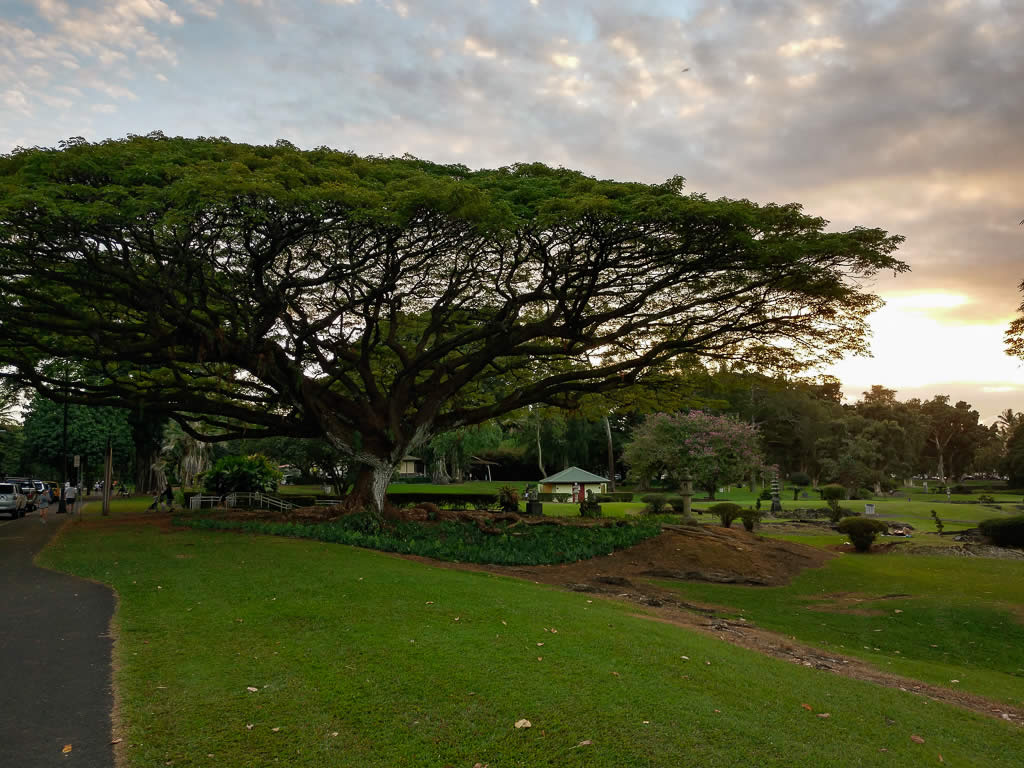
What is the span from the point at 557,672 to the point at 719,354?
1811 cm

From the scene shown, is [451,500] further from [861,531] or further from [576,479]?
[861,531]

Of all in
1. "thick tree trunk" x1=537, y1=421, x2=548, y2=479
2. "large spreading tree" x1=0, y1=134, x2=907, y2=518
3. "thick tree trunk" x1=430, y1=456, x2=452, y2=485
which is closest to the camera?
"large spreading tree" x1=0, y1=134, x2=907, y2=518

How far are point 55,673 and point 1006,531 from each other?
29.1m

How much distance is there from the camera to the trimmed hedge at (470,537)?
1819 centimetres

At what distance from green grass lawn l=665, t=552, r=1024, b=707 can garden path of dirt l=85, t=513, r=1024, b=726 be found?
55 cm

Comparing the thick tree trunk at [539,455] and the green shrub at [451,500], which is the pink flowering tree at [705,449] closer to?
the green shrub at [451,500]

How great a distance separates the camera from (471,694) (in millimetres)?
6449

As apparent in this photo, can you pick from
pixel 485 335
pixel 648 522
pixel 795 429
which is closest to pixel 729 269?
pixel 485 335

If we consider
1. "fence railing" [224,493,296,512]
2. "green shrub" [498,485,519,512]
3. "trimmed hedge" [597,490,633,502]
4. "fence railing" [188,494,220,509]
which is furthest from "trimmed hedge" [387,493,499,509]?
"trimmed hedge" [597,490,633,502]

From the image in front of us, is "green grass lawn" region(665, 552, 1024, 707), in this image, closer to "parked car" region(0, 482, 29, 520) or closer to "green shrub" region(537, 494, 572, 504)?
"parked car" region(0, 482, 29, 520)

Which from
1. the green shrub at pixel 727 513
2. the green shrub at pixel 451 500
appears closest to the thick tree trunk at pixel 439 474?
the green shrub at pixel 451 500

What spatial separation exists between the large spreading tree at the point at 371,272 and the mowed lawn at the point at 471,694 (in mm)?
8506

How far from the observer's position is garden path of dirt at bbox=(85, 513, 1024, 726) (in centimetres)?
943

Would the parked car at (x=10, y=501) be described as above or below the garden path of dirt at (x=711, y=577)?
above
